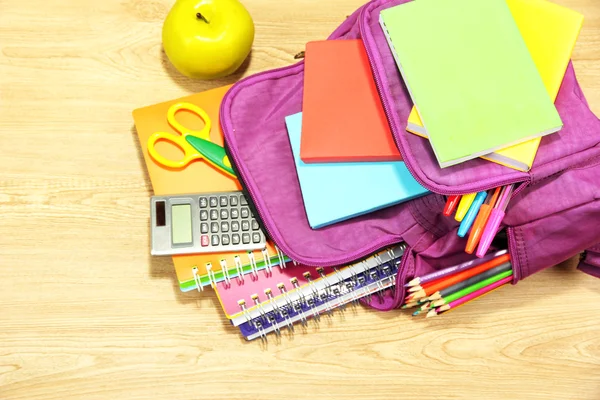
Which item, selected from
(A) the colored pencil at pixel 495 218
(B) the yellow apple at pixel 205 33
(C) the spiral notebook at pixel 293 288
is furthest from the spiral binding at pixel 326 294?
(B) the yellow apple at pixel 205 33

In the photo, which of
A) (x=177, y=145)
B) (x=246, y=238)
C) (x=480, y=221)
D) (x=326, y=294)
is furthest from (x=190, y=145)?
(x=480, y=221)

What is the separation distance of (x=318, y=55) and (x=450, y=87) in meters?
0.17

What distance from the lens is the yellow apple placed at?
67 cm

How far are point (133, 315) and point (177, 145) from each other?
0.20 meters

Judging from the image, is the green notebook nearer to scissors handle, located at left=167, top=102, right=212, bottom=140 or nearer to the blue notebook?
the blue notebook

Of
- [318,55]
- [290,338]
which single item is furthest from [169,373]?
[318,55]

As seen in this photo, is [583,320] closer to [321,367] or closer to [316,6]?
[321,367]

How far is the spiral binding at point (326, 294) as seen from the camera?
2.15ft

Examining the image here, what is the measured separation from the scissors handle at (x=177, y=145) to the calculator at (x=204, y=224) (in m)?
0.04

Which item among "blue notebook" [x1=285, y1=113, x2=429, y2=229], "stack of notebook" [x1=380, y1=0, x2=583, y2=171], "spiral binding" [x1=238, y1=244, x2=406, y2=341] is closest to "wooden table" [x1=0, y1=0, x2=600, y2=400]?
"spiral binding" [x1=238, y1=244, x2=406, y2=341]

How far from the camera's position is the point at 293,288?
2.18ft

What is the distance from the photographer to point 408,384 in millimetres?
673

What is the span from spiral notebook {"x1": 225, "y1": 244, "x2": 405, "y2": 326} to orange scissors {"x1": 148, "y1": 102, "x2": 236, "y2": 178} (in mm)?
132

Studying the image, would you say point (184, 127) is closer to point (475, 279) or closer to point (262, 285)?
point (262, 285)
